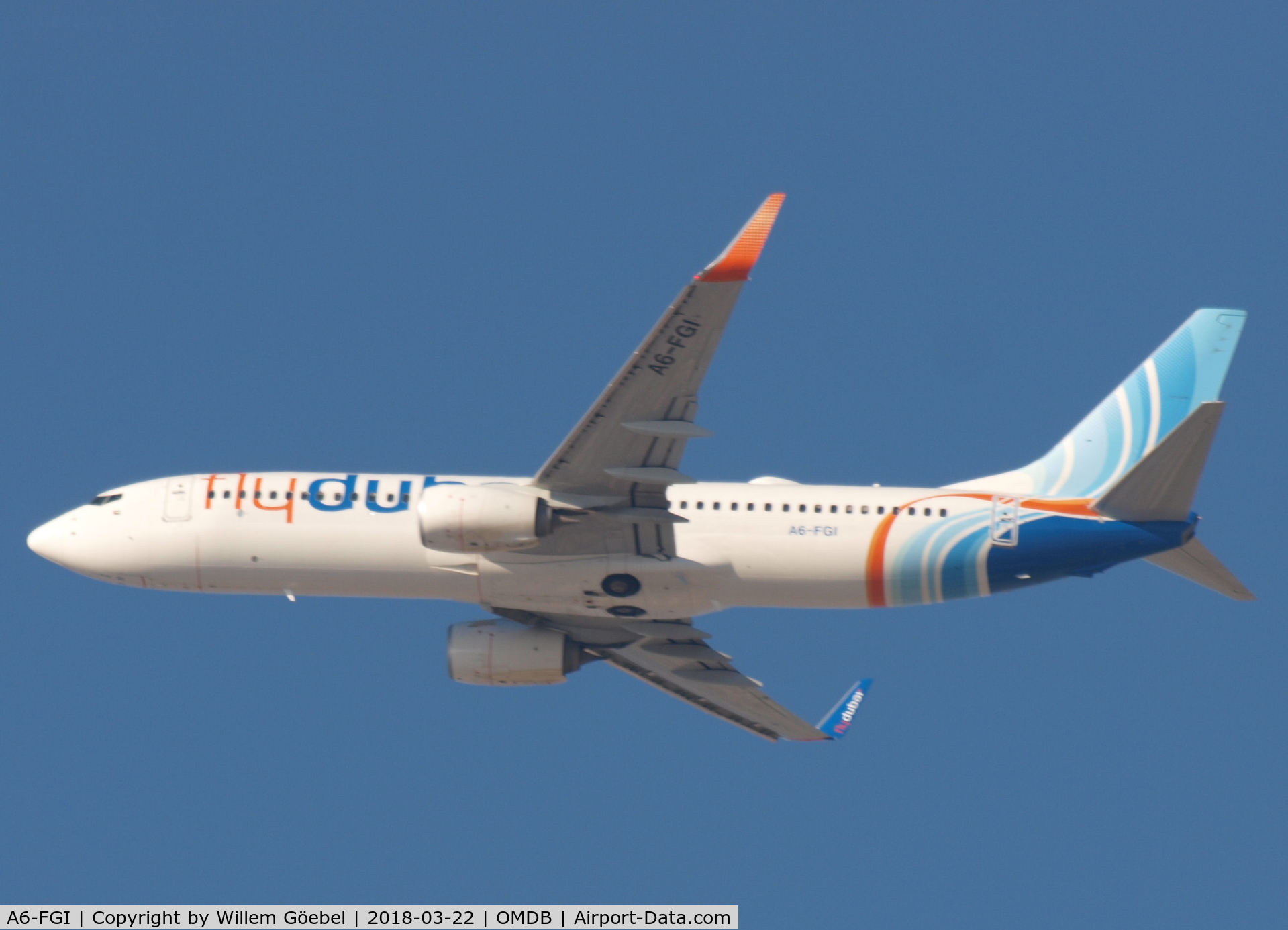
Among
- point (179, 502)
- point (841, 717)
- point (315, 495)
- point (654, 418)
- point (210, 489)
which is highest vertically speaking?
point (210, 489)

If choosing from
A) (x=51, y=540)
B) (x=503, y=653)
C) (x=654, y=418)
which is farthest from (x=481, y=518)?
(x=51, y=540)

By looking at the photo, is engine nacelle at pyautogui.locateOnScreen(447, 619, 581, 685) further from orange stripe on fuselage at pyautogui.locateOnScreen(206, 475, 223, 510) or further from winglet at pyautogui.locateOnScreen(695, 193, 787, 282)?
winglet at pyautogui.locateOnScreen(695, 193, 787, 282)

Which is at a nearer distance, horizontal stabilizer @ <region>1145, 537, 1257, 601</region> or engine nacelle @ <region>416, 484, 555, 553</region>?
engine nacelle @ <region>416, 484, 555, 553</region>

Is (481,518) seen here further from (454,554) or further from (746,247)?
(746,247)

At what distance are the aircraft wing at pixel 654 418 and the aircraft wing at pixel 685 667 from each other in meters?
5.21

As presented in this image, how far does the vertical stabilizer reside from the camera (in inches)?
1863

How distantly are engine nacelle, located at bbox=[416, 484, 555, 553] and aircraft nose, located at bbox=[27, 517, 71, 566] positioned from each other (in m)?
11.9

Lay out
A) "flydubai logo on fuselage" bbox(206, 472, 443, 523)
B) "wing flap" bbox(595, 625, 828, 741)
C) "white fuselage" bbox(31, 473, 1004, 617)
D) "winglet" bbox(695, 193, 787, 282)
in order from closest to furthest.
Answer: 1. "winglet" bbox(695, 193, 787, 282)
2. "white fuselage" bbox(31, 473, 1004, 617)
3. "flydubai logo on fuselage" bbox(206, 472, 443, 523)
4. "wing flap" bbox(595, 625, 828, 741)

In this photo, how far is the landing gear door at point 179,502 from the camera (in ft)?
159

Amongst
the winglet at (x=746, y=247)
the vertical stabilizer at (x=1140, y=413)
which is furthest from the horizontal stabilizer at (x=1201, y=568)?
the winglet at (x=746, y=247)

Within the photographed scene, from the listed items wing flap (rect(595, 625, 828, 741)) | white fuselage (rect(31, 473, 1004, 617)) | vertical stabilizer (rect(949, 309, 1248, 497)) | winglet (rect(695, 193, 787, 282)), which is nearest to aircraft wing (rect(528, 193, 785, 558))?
winglet (rect(695, 193, 787, 282))

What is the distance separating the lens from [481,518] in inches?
1711

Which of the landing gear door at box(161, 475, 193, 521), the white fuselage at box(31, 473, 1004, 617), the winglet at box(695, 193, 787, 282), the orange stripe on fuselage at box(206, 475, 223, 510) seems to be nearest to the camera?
the winglet at box(695, 193, 787, 282)

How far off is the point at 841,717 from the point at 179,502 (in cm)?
1976
